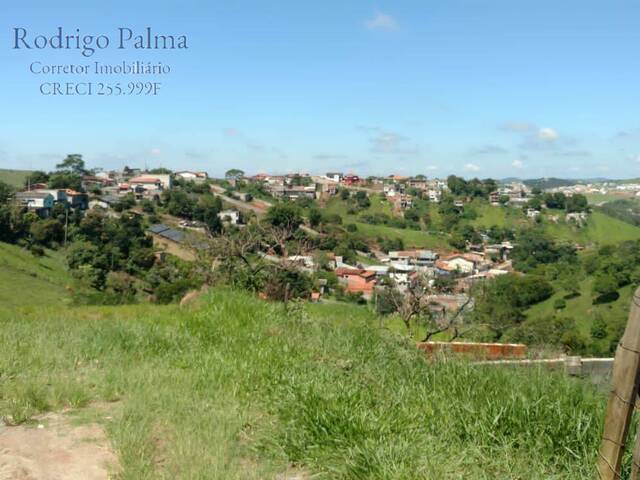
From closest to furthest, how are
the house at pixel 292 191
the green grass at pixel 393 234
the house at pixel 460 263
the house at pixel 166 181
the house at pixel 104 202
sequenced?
the house at pixel 460 263 → the house at pixel 104 202 → the green grass at pixel 393 234 → the house at pixel 166 181 → the house at pixel 292 191

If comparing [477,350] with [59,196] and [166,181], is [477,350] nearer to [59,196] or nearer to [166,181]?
[59,196]

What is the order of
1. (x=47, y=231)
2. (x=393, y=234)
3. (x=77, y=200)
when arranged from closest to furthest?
(x=47, y=231)
(x=77, y=200)
(x=393, y=234)

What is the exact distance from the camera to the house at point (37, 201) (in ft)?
163

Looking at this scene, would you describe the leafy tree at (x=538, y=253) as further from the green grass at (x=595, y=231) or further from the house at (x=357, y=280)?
the house at (x=357, y=280)

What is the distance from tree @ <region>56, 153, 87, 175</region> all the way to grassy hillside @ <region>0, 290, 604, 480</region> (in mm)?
74560

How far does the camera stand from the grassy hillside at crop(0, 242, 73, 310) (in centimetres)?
3030

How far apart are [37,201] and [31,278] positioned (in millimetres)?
16125

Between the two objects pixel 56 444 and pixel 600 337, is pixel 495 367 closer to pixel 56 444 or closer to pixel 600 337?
pixel 56 444

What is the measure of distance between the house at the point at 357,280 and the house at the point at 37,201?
28.8 metres

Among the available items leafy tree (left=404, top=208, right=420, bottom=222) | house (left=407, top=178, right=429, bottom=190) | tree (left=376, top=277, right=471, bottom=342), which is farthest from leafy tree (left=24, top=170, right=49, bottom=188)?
tree (left=376, top=277, right=471, bottom=342)

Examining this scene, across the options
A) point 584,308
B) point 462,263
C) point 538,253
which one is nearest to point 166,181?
point 462,263

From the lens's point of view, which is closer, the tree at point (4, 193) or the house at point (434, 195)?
the tree at point (4, 193)

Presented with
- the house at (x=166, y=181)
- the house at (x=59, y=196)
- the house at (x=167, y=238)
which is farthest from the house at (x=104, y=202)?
the house at (x=166, y=181)

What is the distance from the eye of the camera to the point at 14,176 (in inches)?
3159
